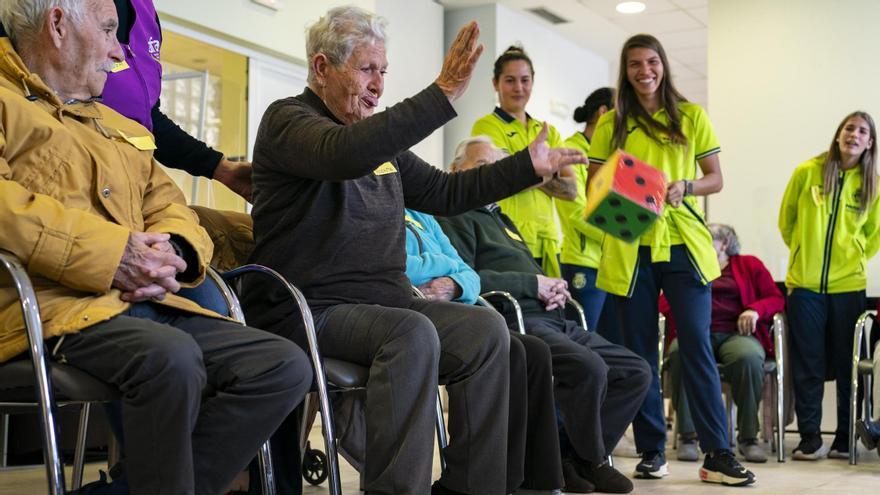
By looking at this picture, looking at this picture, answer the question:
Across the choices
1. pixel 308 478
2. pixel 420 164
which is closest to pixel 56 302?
pixel 420 164

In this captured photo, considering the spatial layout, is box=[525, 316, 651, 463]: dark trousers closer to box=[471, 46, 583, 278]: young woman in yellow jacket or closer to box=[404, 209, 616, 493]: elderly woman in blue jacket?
box=[404, 209, 616, 493]: elderly woman in blue jacket

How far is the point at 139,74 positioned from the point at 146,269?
812 mm

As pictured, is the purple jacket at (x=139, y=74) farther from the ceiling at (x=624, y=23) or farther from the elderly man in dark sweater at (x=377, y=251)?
the ceiling at (x=624, y=23)

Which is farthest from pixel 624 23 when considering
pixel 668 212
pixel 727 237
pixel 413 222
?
pixel 413 222

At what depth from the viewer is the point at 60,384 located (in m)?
1.65

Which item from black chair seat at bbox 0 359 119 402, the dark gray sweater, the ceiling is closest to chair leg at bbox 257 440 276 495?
the dark gray sweater

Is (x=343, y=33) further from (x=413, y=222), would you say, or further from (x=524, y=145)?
(x=524, y=145)

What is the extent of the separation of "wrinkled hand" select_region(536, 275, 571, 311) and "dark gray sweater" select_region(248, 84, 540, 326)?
88cm

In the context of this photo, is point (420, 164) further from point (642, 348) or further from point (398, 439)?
point (642, 348)

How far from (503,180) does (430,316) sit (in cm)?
39

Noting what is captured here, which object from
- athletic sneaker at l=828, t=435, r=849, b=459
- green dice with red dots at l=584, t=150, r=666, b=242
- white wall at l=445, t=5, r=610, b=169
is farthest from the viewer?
white wall at l=445, t=5, r=610, b=169

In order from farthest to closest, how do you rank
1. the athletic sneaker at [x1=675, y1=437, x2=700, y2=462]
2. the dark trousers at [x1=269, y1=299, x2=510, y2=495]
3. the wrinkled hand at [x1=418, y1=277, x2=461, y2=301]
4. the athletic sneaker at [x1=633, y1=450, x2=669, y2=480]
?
1. the athletic sneaker at [x1=675, y1=437, x2=700, y2=462]
2. the athletic sneaker at [x1=633, y1=450, x2=669, y2=480]
3. the wrinkled hand at [x1=418, y1=277, x2=461, y2=301]
4. the dark trousers at [x1=269, y1=299, x2=510, y2=495]

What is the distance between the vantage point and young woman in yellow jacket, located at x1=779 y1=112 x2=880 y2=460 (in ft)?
14.8

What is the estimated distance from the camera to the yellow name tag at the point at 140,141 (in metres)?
2.04
